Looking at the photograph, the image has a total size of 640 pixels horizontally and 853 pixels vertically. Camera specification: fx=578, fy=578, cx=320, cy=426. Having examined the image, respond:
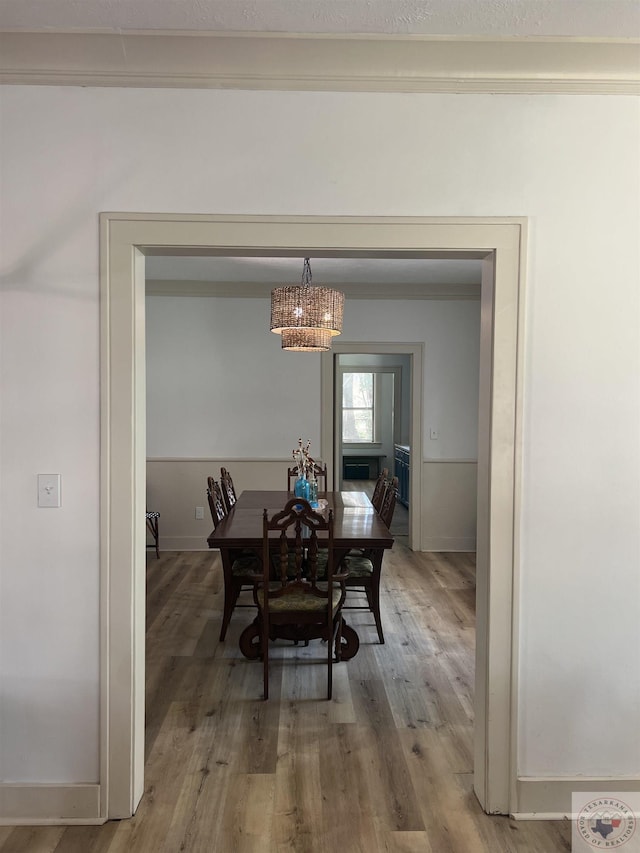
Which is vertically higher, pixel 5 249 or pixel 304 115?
pixel 304 115

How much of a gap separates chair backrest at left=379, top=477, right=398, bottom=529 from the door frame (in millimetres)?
1700

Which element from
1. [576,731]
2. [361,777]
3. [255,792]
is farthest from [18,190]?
[576,731]

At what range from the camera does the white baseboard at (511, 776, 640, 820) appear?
210cm

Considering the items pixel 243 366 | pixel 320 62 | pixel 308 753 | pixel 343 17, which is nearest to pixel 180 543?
pixel 243 366

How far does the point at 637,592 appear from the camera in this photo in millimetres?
2129

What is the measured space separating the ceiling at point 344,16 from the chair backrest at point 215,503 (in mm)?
2532

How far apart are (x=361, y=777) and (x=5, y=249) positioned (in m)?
2.42

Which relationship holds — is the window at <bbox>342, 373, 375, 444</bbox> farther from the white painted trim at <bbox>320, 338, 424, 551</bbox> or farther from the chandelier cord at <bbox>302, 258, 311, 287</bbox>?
the chandelier cord at <bbox>302, 258, 311, 287</bbox>

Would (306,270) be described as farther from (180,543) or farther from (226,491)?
(180,543)

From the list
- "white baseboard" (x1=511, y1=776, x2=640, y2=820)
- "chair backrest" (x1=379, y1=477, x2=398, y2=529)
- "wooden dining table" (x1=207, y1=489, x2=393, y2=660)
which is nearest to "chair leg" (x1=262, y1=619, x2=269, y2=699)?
"wooden dining table" (x1=207, y1=489, x2=393, y2=660)

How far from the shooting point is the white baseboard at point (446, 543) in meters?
5.90

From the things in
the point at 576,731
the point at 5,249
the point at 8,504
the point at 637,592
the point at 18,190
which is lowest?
the point at 576,731

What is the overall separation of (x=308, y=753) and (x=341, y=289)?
424cm

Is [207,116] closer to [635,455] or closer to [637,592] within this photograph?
[635,455]
